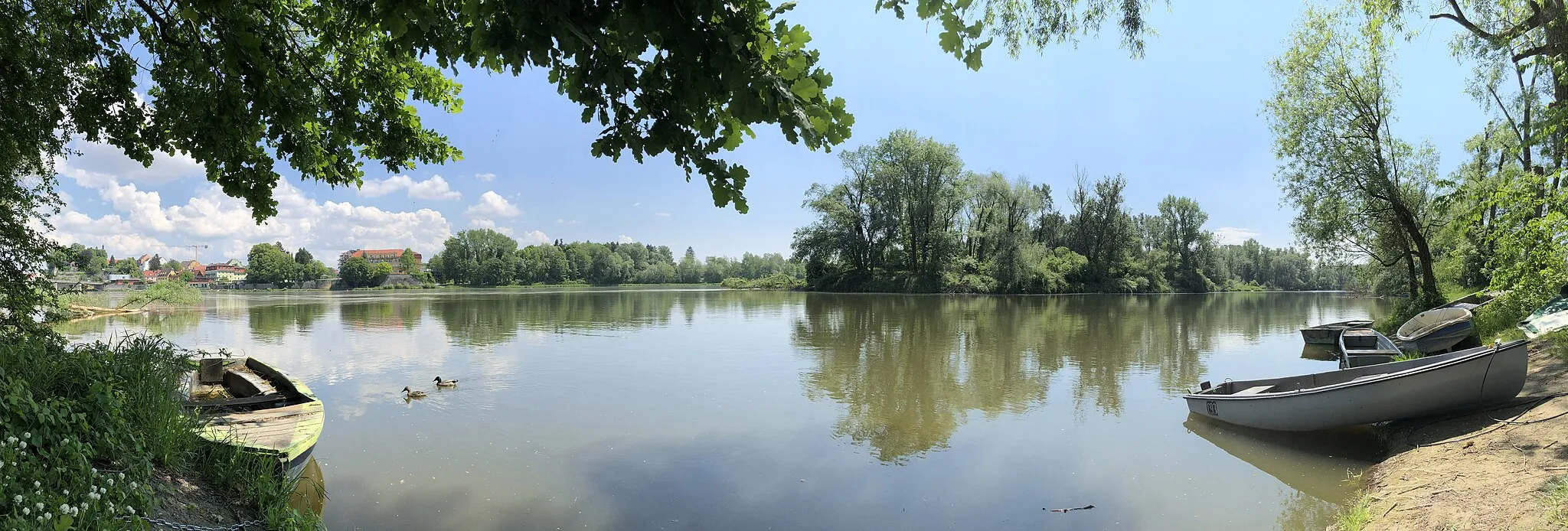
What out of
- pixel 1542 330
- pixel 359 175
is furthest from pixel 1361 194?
pixel 359 175

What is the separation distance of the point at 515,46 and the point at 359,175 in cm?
624

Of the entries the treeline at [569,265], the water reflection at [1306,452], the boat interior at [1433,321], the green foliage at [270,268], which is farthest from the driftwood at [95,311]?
the green foliage at [270,268]

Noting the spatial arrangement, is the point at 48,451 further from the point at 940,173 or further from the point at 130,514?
the point at 940,173

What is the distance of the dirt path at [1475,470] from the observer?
15.6 ft

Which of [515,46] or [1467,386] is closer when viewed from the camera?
[515,46]

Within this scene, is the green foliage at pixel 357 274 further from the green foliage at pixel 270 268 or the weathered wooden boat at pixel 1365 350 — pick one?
the weathered wooden boat at pixel 1365 350

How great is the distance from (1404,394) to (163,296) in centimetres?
5333

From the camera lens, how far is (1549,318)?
9094 mm

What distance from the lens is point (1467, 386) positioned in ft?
23.7

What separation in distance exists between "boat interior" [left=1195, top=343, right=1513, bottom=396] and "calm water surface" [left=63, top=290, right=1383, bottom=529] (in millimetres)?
610

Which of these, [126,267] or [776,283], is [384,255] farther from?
[776,283]

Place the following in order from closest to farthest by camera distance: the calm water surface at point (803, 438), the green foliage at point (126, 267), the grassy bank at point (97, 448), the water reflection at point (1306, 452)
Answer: the grassy bank at point (97, 448), the calm water surface at point (803, 438), the water reflection at point (1306, 452), the green foliage at point (126, 267)

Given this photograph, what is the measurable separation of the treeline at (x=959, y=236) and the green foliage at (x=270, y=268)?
84901 millimetres

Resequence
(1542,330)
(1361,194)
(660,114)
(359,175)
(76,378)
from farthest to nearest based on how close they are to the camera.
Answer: (1361,194) → (1542,330) → (359,175) → (76,378) → (660,114)
